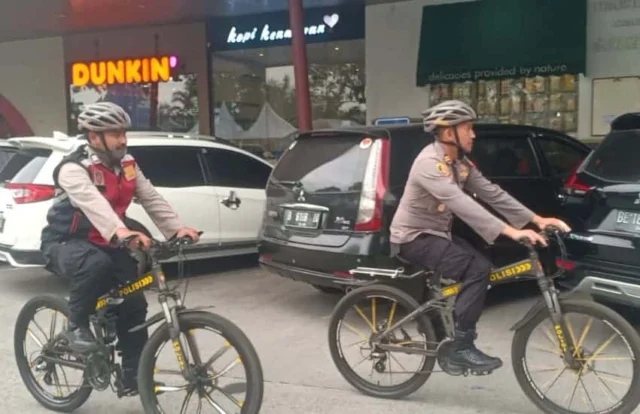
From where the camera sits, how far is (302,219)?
6.44 m

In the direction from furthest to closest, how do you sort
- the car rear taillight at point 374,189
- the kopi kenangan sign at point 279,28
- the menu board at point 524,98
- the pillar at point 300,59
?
the kopi kenangan sign at point 279,28 → the menu board at point 524,98 → the pillar at point 300,59 → the car rear taillight at point 374,189

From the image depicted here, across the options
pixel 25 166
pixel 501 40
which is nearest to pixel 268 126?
pixel 501 40

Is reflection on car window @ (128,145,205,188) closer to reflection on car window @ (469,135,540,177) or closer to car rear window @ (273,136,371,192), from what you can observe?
car rear window @ (273,136,371,192)

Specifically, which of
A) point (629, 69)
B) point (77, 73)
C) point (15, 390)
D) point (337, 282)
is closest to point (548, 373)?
point (337, 282)

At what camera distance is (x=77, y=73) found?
17.1 m

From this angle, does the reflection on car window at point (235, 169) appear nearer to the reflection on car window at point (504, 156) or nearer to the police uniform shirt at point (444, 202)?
the reflection on car window at point (504, 156)

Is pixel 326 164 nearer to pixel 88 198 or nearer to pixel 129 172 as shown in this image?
pixel 129 172

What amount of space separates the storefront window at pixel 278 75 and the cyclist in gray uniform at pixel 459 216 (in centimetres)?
986

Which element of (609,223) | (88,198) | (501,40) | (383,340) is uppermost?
(501,40)

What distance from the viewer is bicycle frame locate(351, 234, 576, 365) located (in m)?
4.11

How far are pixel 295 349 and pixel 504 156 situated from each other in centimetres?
269

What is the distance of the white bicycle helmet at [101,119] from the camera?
410 cm

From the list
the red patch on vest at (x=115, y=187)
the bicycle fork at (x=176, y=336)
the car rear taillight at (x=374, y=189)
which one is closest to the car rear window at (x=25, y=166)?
the car rear taillight at (x=374, y=189)

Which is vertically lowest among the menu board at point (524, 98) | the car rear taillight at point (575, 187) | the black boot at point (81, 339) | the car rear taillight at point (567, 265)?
the black boot at point (81, 339)
